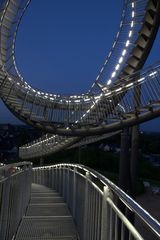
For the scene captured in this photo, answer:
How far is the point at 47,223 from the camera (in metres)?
7.81

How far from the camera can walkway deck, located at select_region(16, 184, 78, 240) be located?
6.76 m

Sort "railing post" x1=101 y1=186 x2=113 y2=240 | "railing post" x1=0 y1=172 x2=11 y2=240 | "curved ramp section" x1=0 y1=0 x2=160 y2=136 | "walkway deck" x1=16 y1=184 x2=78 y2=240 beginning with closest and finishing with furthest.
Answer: "railing post" x1=101 y1=186 x2=113 y2=240
"railing post" x1=0 y1=172 x2=11 y2=240
"walkway deck" x1=16 y1=184 x2=78 y2=240
"curved ramp section" x1=0 y1=0 x2=160 y2=136

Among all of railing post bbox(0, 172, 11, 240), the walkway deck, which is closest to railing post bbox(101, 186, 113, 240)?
railing post bbox(0, 172, 11, 240)

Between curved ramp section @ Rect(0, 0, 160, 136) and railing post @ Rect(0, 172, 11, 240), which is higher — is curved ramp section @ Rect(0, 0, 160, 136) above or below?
above

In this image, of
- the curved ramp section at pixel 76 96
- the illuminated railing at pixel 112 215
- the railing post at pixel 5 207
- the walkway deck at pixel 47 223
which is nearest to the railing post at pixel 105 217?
the illuminated railing at pixel 112 215

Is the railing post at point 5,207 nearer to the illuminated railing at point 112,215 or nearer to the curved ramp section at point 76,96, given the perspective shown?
the illuminated railing at point 112,215

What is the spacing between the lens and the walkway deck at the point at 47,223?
6758mm

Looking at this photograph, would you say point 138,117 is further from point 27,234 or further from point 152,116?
point 27,234

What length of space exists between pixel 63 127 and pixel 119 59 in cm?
401

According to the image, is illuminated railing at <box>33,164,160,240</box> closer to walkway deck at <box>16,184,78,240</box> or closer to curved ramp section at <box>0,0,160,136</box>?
walkway deck at <box>16,184,78,240</box>

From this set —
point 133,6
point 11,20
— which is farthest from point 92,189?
point 11,20

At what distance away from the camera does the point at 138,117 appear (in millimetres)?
15609

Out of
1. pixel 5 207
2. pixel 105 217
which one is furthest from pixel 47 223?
pixel 105 217

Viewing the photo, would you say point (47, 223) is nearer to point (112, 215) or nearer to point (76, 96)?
point (112, 215)
